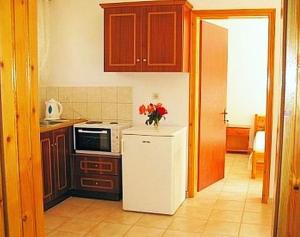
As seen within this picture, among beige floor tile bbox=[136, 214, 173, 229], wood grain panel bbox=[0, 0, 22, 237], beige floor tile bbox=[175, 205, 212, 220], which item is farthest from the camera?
beige floor tile bbox=[175, 205, 212, 220]

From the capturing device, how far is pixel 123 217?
387 centimetres

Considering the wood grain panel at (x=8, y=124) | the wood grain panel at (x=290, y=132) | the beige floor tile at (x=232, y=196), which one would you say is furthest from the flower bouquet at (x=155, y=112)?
the wood grain panel at (x=290, y=132)

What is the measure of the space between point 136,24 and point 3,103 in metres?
2.88

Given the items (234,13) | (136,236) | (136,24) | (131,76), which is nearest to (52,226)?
(136,236)

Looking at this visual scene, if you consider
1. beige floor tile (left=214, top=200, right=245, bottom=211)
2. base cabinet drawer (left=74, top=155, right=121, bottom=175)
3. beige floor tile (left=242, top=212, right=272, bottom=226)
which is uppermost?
base cabinet drawer (left=74, top=155, right=121, bottom=175)

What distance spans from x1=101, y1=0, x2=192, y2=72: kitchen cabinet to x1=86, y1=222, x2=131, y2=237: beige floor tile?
1673mm

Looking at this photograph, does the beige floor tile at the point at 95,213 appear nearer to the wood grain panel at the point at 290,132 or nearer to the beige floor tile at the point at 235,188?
the beige floor tile at the point at 235,188

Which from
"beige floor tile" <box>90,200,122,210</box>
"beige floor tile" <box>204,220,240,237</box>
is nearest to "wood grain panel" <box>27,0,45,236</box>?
"beige floor tile" <box>204,220,240,237</box>

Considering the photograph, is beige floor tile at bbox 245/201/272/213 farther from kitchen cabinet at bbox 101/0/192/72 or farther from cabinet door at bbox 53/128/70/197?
cabinet door at bbox 53/128/70/197

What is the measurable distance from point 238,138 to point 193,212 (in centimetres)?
333

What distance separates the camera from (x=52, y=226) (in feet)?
11.9

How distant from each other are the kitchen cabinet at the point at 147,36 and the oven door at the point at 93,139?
0.73 metres

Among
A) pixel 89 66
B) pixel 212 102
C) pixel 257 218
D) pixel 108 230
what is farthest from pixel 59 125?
pixel 257 218

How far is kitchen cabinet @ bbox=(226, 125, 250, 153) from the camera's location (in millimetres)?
6953
